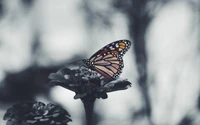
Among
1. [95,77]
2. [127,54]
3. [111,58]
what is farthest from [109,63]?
[127,54]

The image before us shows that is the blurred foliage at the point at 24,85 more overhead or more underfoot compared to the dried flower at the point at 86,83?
more overhead

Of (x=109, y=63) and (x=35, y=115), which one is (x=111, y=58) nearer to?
(x=109, y=63)

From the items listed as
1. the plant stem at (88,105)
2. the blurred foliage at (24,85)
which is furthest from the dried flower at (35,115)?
the blurred foliage at (24,85)

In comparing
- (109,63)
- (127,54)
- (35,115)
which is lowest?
(35,115)

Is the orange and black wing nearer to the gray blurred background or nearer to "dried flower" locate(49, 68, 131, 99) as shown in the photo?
"dried flower" locate(49, 68, 131, 99)

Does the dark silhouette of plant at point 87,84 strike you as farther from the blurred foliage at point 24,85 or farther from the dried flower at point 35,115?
the blurred foliage at point 24,85

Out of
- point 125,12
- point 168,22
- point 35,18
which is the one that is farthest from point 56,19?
point 168,22
